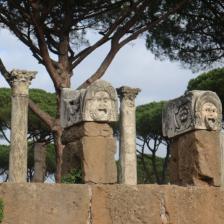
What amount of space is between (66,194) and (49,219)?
275mm

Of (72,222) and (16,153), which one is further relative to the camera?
(16,153)

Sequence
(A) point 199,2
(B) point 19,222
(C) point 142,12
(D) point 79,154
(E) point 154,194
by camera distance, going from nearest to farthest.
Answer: (B) point 19,222 < (E) point 154,194 < (D) point 79,154 < (C) point 142,12 < (A) point 199,2

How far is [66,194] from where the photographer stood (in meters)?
5.73

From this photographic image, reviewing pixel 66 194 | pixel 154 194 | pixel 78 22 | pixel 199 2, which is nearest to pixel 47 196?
pixel 66 194

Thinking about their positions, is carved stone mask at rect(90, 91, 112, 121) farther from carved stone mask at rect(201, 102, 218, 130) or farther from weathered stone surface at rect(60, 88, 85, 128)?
carved stone mask at rect(201, 102, 218, 130)

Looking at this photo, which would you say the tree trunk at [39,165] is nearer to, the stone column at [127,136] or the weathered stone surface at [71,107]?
the stone column at [127,136]

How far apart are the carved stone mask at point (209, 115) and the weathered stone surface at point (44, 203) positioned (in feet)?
4.97

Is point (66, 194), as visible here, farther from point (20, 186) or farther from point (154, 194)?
point (154, 194)

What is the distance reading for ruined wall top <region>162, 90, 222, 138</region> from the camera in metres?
6.60

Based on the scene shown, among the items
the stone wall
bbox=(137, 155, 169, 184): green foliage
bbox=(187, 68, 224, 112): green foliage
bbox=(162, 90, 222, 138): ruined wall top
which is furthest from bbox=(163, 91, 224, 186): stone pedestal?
bbox=(137, 155, 169, 184): green foliage

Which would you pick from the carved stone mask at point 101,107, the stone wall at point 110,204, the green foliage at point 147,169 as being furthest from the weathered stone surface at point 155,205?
the green foliage at point 147,169

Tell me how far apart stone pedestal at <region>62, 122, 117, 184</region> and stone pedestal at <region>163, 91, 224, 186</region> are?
698 millimetres

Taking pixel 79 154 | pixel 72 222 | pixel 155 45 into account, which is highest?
pixel 155 45

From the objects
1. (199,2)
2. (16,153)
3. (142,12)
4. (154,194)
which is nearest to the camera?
(154,194)
